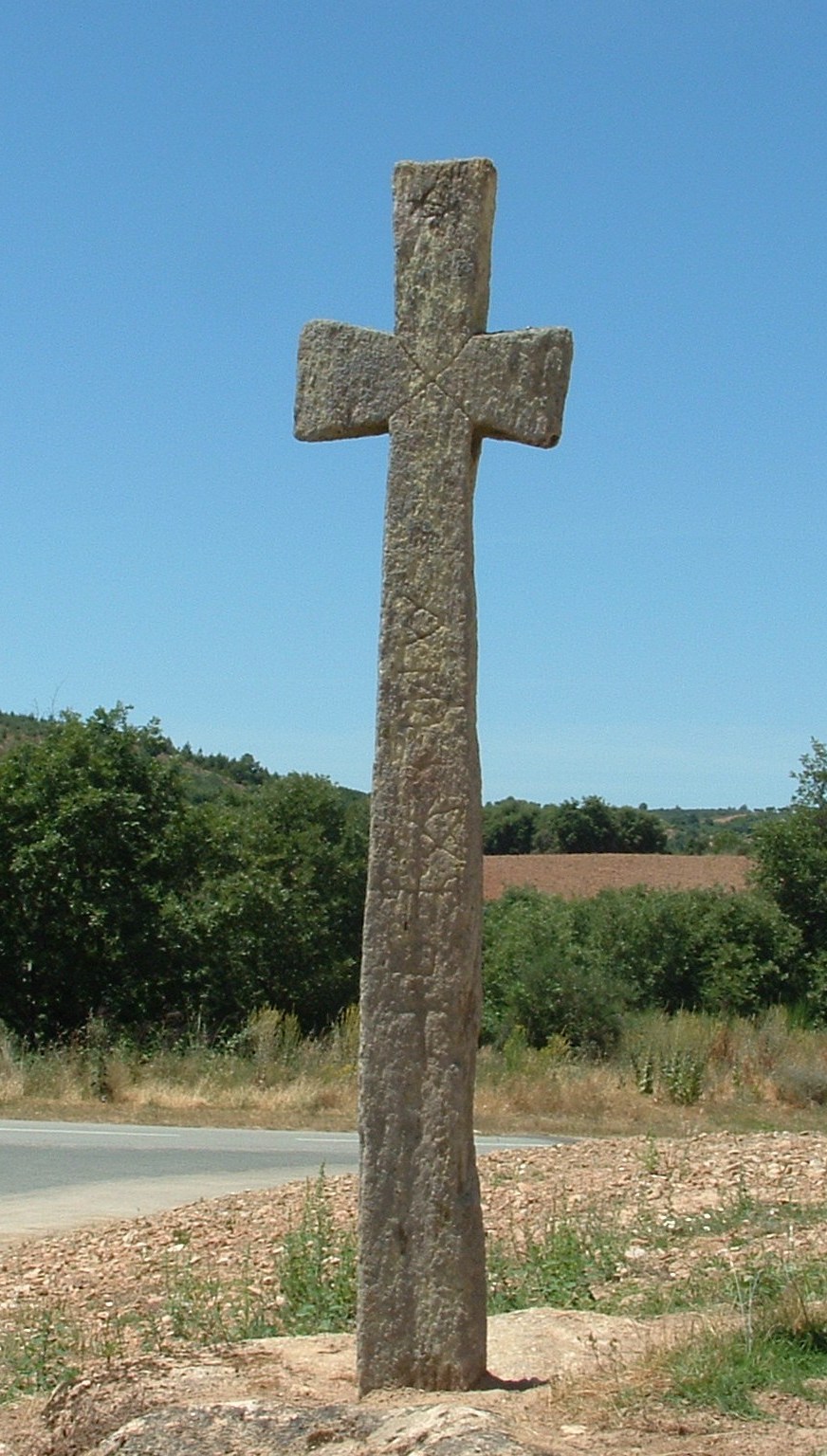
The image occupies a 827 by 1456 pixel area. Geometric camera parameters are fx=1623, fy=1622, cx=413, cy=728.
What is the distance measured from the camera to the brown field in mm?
49625

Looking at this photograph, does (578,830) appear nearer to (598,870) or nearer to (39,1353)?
(598,870)

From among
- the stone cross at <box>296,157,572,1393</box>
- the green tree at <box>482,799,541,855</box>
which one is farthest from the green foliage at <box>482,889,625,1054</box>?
the green tree at <box>482,799,541,855</box>

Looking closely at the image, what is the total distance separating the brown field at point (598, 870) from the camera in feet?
163

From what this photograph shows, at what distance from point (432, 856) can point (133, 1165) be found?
364 inches

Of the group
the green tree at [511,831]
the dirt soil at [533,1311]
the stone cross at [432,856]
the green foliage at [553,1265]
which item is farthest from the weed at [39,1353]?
the green tree at [511,831]

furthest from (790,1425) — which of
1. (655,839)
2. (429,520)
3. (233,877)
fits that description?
(655,839)

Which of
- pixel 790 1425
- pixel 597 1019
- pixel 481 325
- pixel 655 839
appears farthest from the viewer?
pixel 655 839

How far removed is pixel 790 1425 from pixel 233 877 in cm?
2029

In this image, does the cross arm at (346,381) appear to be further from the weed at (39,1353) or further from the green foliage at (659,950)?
the green foliage at (659,950)

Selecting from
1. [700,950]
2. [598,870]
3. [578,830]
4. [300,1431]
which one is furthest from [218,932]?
[578,830]

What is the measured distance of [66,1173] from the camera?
13.4 meters

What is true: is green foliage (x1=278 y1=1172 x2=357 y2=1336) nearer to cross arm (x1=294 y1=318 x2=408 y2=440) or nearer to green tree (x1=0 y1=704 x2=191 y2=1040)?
cross arm (x1=294 y1=318 x2=408 y2=440)

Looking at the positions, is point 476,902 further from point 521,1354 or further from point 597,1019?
point 597,1019

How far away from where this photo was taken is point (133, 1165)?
45.7 ft
